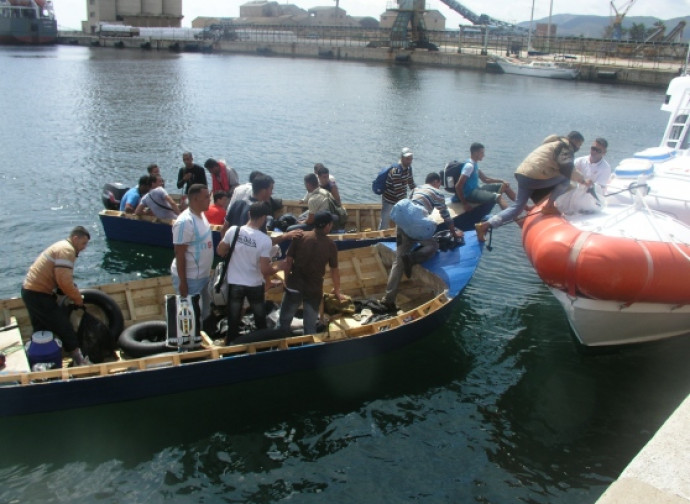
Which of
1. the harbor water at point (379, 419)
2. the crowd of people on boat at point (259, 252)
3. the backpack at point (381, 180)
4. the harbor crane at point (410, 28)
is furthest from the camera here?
the harbor crane at point (410, 28)

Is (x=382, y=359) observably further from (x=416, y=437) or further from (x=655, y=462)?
(x=655, y=462)

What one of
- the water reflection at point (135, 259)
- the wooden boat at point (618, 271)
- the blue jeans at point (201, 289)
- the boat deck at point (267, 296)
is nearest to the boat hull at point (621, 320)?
the wooden boat at point (618, 271)

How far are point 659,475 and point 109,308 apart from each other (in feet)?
25.1

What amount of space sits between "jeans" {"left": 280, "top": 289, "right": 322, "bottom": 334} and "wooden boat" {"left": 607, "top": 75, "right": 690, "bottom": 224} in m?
5.53

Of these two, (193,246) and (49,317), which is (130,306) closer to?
(49,317)

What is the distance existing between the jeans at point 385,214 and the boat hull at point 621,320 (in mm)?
4882

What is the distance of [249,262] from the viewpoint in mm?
8430

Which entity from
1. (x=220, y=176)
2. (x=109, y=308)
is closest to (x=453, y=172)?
(x=220, y=176)

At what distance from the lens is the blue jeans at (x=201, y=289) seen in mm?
8781

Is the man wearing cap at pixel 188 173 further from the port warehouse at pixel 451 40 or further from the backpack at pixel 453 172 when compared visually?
the port warehouse at pixel 451 40

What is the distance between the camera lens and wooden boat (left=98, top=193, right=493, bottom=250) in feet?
44.7

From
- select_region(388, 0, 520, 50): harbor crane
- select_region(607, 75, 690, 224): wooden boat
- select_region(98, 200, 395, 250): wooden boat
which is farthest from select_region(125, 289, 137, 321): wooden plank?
select_region(388, 0, 520, 50): harbor crane

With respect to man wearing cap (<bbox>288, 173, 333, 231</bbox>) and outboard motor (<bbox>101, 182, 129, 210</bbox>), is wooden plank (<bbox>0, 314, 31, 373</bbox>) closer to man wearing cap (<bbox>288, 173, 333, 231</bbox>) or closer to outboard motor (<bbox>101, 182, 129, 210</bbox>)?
man wearing cap (<bbox>288, 173, 333, 231</bbox>)

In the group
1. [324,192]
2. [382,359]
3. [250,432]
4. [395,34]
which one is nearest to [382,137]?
[324,192]
